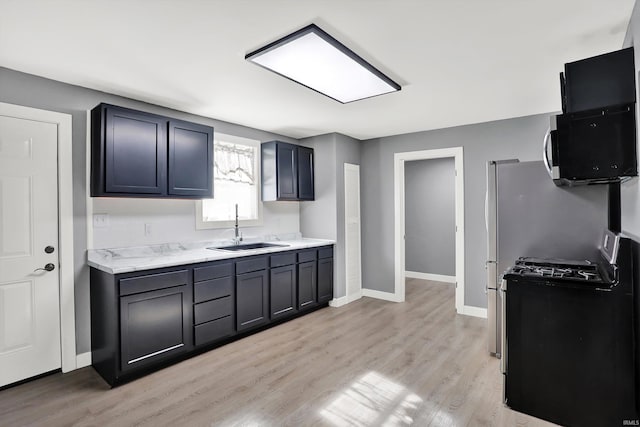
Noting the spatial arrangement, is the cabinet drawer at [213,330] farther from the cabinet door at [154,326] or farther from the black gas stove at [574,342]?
the black gas stove at [574,342]

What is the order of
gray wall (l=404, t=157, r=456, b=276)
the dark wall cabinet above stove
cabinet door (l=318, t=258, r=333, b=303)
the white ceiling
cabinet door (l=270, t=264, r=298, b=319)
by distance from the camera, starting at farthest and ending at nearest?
gray wall (l=404, t=157, r=456, b=276) < cabinet door (l=318, t=258, r=333, b=303) < cabinet door (l=270, t=264, r=298, b=319) < the dark wall cabinet above stove < the white ceiling

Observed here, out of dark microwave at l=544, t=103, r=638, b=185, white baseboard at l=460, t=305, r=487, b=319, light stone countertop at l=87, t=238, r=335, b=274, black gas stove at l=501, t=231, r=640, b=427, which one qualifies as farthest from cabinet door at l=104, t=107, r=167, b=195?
white baseboard at l=460, t=305, r=487, b=319

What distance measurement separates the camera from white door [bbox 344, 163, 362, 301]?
483cm

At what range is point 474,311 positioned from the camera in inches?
164

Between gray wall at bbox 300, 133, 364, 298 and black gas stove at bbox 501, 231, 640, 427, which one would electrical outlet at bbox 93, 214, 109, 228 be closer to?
gray wall at bbox 300, 133, 364, 298

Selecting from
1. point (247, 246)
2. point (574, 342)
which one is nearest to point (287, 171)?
point (247, 246)

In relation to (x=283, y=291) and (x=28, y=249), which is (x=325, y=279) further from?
(x=28, y=249)

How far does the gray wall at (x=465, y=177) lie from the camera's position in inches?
154

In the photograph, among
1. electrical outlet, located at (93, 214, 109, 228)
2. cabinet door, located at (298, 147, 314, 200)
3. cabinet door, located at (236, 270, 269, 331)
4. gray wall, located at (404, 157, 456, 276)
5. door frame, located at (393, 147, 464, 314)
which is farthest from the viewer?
gray wall, located at (404, 157, 456, 276)

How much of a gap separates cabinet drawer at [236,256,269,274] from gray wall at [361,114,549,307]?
199 centimetres

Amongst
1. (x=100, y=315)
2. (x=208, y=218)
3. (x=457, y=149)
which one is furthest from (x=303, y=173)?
(x=100, y=315)

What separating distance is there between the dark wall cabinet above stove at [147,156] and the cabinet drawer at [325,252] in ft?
5.39

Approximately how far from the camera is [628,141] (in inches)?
71.5

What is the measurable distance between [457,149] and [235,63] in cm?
304
